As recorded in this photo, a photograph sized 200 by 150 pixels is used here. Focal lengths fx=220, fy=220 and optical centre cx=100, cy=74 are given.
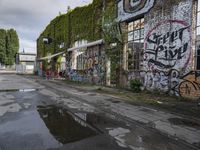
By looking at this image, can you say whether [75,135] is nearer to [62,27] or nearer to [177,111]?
[177,111]

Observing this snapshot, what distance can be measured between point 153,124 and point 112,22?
37.7ft

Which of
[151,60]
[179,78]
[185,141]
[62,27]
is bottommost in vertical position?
[185,141]

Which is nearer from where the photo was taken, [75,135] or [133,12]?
[75,135]

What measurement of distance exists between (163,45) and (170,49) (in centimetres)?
55

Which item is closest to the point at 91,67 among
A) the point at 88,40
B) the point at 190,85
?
the point at 88,40

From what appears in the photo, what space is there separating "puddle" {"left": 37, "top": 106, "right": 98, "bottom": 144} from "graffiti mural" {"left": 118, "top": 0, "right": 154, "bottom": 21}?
8679 millimetres

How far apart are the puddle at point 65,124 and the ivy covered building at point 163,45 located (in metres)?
6.18

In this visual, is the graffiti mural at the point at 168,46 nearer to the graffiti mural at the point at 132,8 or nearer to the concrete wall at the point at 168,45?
the concrete wall at the point at 168,45

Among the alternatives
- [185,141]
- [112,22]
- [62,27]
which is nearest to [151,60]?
[112,22]

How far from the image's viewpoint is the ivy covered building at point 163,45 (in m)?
10.2

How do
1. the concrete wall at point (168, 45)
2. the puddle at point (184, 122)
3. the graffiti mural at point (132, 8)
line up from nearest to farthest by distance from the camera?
A: the puddle at point (184, 122), the concrete wall at point (168, 45), the graffiti mural at point (132, 8)

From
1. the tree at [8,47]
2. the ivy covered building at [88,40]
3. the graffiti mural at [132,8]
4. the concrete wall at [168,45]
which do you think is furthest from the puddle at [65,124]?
the tree at [8,47]

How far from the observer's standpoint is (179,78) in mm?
10797

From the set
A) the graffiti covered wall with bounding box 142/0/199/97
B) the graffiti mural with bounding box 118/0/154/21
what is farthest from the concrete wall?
the graffiti mural with bounding box 118/0/154/21
